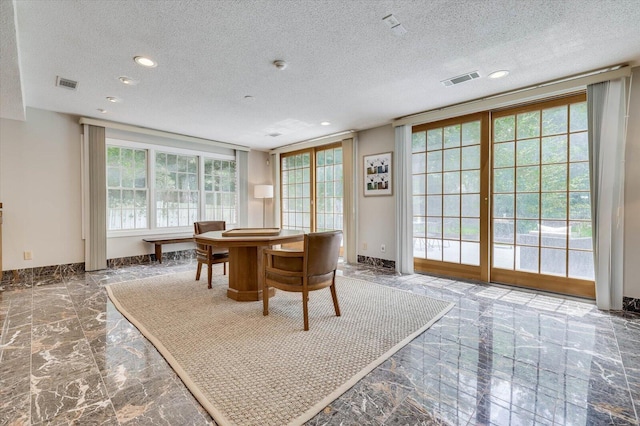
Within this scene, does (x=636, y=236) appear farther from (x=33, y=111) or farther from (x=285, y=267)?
(x=33, y=111)

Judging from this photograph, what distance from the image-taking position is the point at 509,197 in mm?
3750

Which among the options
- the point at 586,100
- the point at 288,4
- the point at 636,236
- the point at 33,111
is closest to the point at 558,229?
the point at 636,236

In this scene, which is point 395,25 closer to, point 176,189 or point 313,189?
point 313,189

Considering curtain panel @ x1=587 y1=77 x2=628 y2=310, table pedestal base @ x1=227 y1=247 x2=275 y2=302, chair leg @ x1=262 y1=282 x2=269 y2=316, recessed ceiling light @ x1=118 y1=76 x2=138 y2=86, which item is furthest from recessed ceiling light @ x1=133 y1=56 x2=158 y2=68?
curtain panel @ x1=587 y1=77 x2=628 y2=310

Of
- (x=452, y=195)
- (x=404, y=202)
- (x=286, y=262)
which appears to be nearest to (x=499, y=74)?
Answer: (x=452, y=195)

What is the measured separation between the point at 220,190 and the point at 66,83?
3.38 metres

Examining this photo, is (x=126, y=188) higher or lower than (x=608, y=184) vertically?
higher

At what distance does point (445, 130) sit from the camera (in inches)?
171

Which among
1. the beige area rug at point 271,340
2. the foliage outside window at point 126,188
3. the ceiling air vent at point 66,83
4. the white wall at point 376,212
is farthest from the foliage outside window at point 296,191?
the ceiling air vent at point 66,83

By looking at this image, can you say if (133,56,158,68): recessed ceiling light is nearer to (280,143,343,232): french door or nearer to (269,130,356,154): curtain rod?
(269,130,356,154): curtain rod

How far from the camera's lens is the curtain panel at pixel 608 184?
2.84m

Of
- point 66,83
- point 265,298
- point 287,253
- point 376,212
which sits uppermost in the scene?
point 66,83

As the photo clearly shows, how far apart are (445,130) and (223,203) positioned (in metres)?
4.67

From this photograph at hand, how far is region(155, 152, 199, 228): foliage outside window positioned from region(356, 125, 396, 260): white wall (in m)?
3.38
